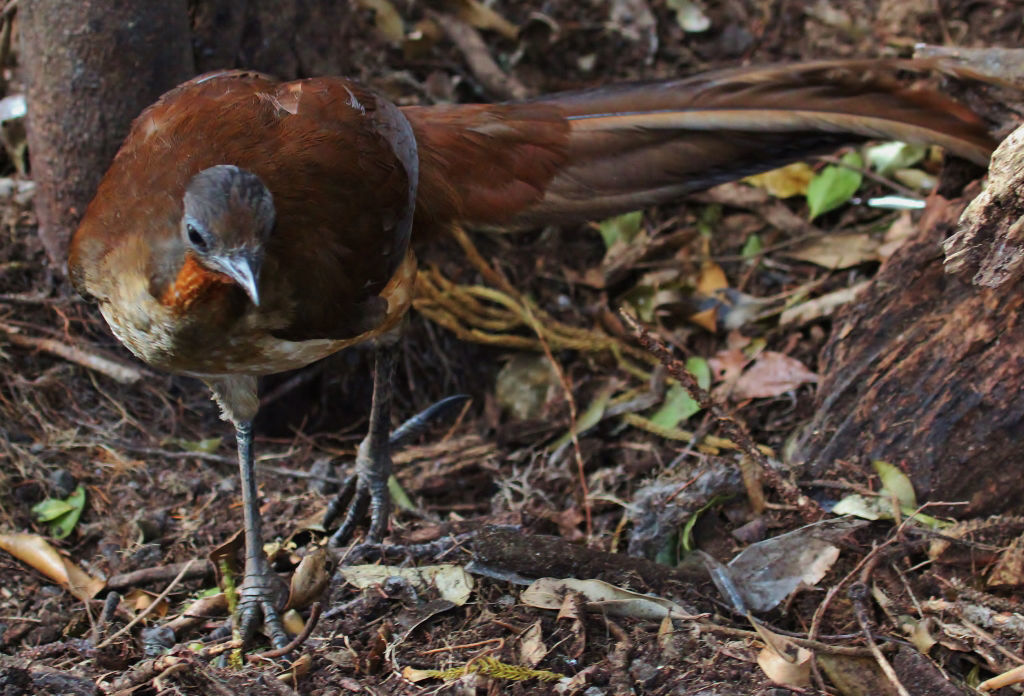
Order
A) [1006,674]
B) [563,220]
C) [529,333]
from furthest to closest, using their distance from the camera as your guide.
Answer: [529,333] → [563,220] → [1006,674]

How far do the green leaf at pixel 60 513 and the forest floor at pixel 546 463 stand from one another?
2cm

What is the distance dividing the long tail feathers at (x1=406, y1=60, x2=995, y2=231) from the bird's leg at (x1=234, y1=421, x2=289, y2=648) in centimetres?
99

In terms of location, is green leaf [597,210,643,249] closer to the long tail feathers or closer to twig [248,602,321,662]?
the long tail feathers

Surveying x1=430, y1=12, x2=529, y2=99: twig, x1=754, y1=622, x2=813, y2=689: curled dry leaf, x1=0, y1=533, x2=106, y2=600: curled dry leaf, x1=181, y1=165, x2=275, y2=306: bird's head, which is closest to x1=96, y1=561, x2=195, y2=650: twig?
x1=0, y1=533, x2=106, y2=600: curled dry leaf

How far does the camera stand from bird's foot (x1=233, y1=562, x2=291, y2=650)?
112 inches

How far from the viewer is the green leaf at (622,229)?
4.41m

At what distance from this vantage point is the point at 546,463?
3.85 metres

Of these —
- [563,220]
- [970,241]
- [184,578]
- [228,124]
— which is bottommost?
[184,578]

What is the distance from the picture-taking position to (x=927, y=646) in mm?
2537

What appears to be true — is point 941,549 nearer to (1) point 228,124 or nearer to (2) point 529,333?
(2) point 529,333

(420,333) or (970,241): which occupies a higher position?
(970,241)

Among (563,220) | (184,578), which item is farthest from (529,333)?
(184,578)

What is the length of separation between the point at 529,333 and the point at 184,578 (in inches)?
73.4

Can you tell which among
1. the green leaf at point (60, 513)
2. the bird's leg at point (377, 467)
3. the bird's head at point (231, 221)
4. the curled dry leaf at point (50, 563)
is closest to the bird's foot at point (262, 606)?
the bird's leg at point (377, 467)
